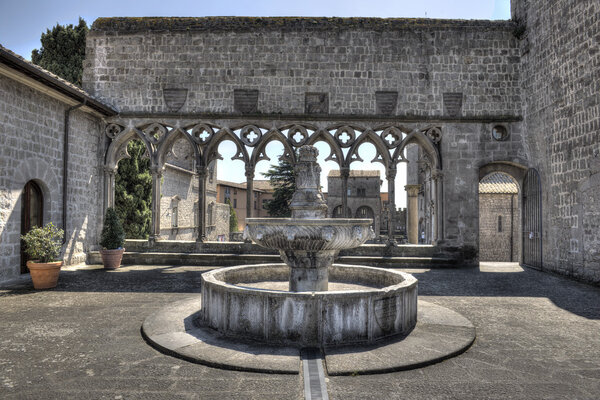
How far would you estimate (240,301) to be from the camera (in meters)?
3.83

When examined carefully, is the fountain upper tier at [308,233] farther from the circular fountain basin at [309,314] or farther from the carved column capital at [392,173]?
the carved column capital at [392,173]

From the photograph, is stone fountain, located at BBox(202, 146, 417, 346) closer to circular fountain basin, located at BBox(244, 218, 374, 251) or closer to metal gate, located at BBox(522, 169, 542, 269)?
circular fountain basin, located at BBox(244, 218, 374, 251)

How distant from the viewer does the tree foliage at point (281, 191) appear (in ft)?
95.7

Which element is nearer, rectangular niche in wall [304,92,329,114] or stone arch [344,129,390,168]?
stone arch [344,129,390,168]

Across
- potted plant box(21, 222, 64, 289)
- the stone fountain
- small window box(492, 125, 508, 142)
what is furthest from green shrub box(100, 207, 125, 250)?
small window box(492, 125, 508, 142)

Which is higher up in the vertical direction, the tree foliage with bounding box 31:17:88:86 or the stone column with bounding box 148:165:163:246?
the tree foliage with bounding box 31:17:88:86

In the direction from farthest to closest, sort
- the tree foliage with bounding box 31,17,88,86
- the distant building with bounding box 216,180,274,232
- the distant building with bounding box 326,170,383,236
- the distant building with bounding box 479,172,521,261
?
the distant building with bounding box 216,180,274,232 < the distant building with bounding box 326,170,383,236 < the distant building with bounding box 479,172,521,261 < the tree foliage with bounding box 31,17,88,86

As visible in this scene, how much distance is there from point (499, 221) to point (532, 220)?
38.7ft

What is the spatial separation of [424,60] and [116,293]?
9323 mm

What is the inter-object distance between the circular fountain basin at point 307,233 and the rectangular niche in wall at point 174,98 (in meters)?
7.20

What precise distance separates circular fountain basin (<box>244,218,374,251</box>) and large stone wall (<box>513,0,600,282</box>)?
616 cm

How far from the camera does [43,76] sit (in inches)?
288

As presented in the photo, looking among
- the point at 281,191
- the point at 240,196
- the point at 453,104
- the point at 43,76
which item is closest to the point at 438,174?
the point at 453,104

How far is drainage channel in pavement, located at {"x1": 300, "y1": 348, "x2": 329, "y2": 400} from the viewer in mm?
2736
